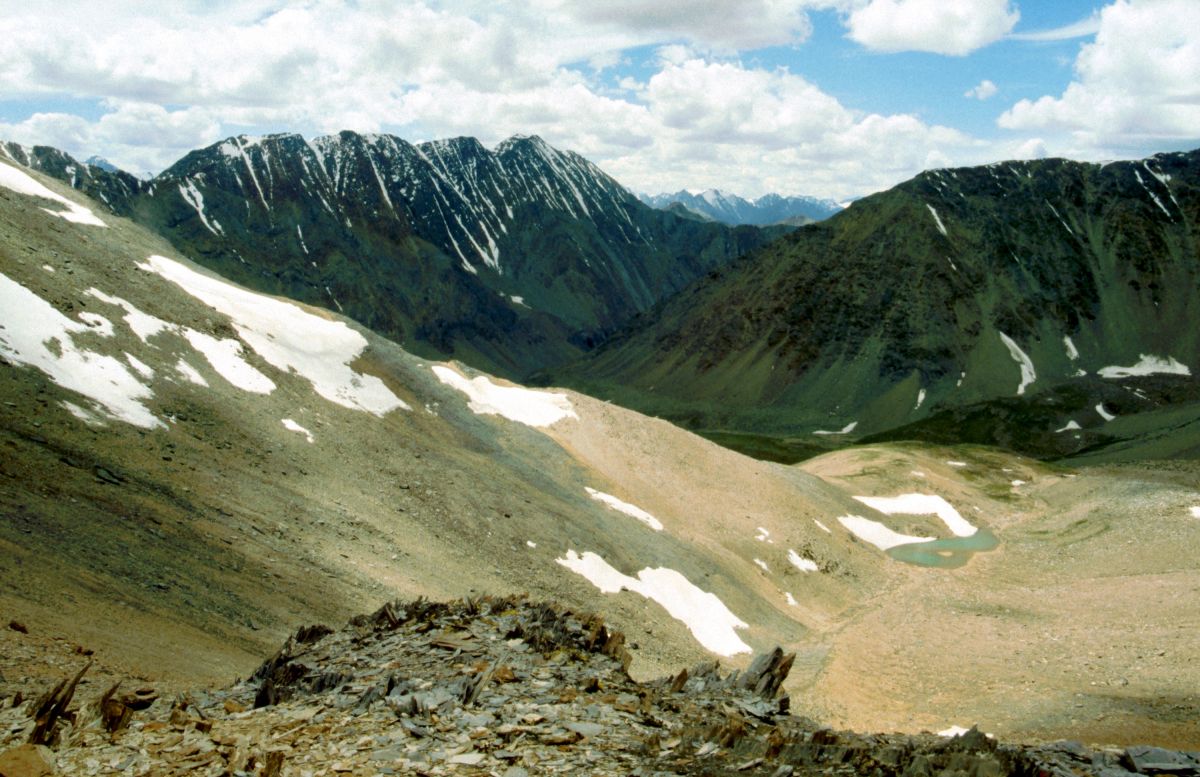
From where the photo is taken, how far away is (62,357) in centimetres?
3884

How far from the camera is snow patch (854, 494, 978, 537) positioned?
287ft

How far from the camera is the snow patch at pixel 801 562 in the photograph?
204ft

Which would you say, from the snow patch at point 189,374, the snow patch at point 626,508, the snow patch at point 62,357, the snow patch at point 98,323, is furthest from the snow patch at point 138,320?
the snow patch at point 626,508

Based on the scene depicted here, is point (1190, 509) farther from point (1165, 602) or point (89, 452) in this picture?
point (89, 452)

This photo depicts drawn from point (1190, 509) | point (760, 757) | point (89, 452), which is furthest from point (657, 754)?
point (1190, 509)

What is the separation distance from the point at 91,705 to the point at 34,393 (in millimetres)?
24330

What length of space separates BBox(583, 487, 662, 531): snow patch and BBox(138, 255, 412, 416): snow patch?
14379mm

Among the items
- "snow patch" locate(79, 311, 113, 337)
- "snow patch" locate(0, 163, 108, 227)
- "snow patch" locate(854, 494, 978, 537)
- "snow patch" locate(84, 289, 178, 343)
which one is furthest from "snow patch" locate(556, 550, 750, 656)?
"snow patch" locate(854, 494, 978, 537)

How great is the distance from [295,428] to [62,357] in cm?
1173

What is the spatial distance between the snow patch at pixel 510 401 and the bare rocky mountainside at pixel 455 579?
0.37 m

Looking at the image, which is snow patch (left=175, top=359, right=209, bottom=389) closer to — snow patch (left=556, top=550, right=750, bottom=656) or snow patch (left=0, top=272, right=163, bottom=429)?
snow patch (left=0, top=272, right=163, bottom=429)

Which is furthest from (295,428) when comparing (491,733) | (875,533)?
(875,533)

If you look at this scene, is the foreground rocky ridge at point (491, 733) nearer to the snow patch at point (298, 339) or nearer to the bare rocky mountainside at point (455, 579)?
the bare rocky mountainside at point (455, 579)

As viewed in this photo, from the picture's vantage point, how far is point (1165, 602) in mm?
53500
